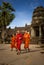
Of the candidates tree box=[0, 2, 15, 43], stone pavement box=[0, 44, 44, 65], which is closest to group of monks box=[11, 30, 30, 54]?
stone pavement box=[0, 44, 44, 65]

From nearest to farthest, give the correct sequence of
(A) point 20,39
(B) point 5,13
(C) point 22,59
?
(C) point 22,59 → (A) point 20,39 → (B) point 5,13

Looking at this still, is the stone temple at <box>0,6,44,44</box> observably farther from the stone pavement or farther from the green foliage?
the stone pavement

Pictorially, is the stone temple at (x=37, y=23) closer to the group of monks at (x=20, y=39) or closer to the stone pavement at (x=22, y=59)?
the group of monks at (x=20, y=39)

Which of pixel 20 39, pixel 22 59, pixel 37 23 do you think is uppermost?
pixel 37 23

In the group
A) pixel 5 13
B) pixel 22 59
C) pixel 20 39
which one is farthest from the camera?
pixel 5 13

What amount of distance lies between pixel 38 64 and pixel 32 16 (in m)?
55.0

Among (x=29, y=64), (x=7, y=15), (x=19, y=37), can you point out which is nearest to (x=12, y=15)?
(x=7, y=15)

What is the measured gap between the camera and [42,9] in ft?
206

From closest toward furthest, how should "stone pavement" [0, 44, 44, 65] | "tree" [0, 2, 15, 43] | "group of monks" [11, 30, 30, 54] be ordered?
"stone pavement" [0, 44, 44, 65] < "group of monks" [11, 30, 30, 54] < "tree" [0, 2, 15, 43]

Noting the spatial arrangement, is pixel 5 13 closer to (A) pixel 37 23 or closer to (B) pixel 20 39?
(A) pixel 37 23

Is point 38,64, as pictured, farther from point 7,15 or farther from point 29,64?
point 7,15

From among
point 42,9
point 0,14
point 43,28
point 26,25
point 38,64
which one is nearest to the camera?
point 38,64

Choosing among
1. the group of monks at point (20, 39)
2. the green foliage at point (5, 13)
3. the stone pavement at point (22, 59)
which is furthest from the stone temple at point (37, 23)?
the stone pavement at point (22, 59)

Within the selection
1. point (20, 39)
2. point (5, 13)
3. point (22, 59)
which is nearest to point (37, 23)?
point (5, 13)
